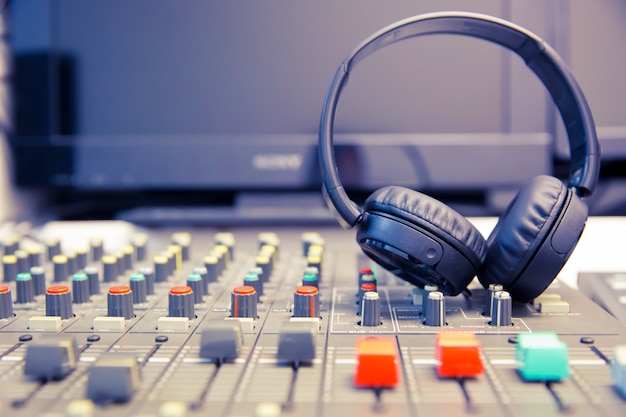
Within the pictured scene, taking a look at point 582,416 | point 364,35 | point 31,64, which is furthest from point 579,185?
point 31,64

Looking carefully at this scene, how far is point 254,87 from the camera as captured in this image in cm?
120

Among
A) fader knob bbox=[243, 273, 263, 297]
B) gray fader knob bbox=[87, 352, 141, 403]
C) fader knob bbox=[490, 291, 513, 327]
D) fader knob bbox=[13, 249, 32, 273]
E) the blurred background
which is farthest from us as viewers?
the blurred background

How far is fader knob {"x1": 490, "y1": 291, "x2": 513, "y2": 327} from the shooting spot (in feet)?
1.86

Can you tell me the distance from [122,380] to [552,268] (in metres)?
0.41

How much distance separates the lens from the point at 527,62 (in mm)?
709

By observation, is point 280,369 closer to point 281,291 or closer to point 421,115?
point 281,291

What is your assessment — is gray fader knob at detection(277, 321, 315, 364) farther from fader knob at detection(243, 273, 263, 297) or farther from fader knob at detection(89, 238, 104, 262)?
fader knob at detection(89, 238, 104, 262)

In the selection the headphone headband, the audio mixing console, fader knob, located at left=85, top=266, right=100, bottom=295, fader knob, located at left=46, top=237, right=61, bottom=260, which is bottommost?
the audio mixing console

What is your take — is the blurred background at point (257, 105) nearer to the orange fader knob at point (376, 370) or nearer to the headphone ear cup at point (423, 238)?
the headphone ear cup at point (423, 238)

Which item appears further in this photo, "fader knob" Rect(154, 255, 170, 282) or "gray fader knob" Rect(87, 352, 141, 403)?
"fader knob" Rect(154, 255, 170, 282)

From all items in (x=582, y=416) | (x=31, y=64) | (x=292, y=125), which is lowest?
(x=582, y=416)

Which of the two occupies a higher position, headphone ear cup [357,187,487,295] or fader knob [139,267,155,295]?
headphone ear cup [357,187,487,295]

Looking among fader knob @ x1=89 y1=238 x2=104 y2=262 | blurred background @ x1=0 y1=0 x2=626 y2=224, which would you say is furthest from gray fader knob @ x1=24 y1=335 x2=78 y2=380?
blurred background @ x1=0 y1=0 x2=626 y2=224

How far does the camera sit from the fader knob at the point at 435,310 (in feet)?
1.87
